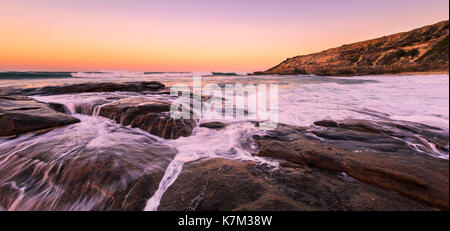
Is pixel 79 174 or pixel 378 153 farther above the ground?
pixel 378 153

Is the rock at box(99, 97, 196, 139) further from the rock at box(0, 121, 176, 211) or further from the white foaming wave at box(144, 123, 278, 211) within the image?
the rock at box(0, 121, 176, 211)

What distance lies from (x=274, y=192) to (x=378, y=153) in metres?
1.66

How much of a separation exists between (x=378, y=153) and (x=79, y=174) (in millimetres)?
3846

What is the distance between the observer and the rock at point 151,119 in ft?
11.6

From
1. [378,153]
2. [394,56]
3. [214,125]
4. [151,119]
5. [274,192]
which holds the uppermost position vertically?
[394,56]

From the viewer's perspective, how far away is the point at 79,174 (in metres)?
2.00

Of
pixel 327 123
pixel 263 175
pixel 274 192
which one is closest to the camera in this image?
pixel 274 192

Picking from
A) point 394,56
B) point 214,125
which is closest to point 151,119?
point 214,125

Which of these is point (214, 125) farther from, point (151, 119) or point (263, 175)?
point (263, 175)

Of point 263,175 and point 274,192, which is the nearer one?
point 274,192

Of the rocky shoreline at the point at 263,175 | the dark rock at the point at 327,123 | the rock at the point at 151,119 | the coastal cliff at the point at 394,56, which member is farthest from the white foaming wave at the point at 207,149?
the coastal cliff at the point at 394,56

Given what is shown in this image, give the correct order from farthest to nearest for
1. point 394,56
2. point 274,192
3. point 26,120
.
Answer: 1. point 394,56
2. point 26,120
3. point 274,192

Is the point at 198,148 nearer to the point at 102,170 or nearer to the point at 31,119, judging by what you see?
the point at 102,170

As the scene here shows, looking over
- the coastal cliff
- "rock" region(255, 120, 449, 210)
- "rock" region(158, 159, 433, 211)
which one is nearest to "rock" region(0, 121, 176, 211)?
"rock" region(158, 159, 433, 211)
